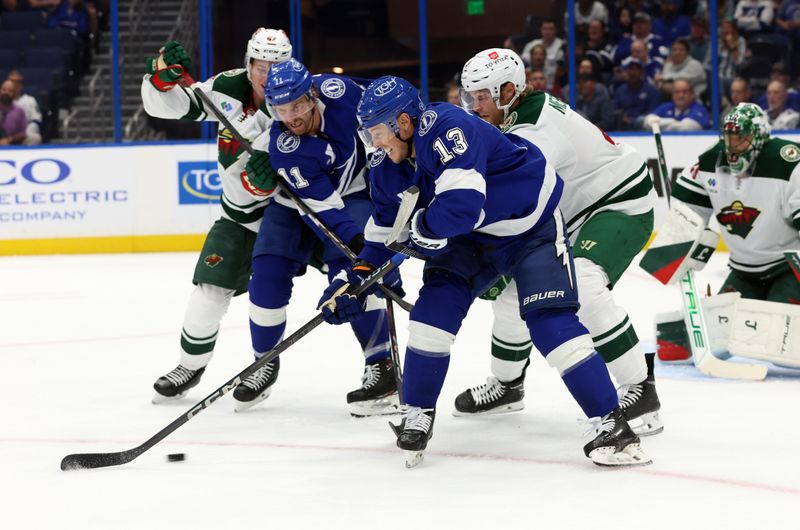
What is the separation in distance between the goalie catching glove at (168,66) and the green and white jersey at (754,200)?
1792 millimetres

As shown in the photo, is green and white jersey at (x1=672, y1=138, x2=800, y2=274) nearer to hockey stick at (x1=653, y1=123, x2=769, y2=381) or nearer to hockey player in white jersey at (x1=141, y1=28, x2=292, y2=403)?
hockey stick at (x1=653, y1=123, x2=769, y2=381)

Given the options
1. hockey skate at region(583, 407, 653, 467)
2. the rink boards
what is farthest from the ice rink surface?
the rink boards

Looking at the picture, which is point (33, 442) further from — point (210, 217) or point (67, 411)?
point (210, 217)

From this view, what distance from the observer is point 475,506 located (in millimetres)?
2457

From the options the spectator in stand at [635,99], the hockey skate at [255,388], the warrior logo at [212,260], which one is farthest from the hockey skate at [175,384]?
the spectator in stand at [635,99]

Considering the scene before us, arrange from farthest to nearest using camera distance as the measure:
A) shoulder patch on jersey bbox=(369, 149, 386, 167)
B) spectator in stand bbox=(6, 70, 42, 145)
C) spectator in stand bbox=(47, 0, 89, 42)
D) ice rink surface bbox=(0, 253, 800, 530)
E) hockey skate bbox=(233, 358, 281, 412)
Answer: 1. spectator in stand bbox=(47, 0, 89, 42)
2. spectator in stand bbox=(6, 70, 42, 145)
3. hockey skate bbox=(233, 358, 281, 412)
4. shoulder patch on jersey bbox=(369, 149, 386, 167)
5. ice rink surface bbox=(0, 253, 800, 530)

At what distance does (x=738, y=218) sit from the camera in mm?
4094

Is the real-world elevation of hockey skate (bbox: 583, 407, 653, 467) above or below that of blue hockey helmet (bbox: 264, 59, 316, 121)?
below

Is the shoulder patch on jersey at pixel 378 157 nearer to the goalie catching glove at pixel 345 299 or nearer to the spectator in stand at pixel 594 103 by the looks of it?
the goalie catching glove at pixel 345 299

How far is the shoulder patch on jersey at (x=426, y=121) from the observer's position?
104 inches

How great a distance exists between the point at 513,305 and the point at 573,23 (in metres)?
5.41

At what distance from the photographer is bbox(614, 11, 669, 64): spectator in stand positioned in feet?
27.5

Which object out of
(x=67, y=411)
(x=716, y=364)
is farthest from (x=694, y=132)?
(x=67, y=411)

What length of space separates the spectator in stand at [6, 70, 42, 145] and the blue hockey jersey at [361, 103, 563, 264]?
587 centimetres
